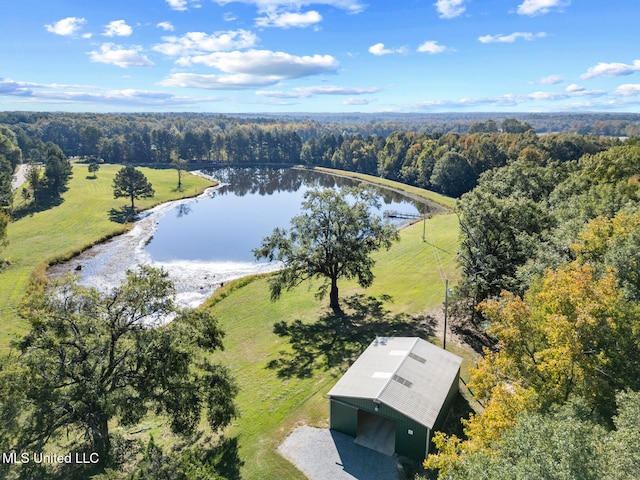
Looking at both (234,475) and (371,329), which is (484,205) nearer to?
(371,329)

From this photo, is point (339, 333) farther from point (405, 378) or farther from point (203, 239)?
point (203, 239)

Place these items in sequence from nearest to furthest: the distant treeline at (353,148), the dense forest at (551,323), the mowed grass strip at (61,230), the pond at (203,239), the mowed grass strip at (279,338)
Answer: the dense forest at (551,323) → the mowed grass strip at (279,338) → the mowed grass strip at (61,230) → the pond at (203,239) → the distant treeline at (353,148)

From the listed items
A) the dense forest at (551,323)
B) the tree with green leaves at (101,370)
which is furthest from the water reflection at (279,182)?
the tree with green leaves at (101,370)

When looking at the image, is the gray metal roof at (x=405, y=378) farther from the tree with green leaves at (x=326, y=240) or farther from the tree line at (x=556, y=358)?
the tree with green leaves at (x=326, y=240)

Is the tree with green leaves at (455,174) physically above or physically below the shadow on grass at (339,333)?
above

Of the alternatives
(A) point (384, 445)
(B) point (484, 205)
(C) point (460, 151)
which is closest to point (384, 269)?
(B) point (484, 205)

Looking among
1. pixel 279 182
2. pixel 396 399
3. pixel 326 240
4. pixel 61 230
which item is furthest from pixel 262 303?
pixel 279 182
